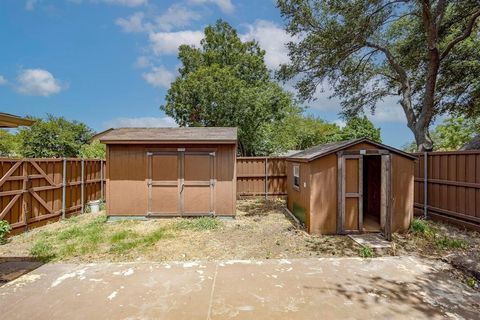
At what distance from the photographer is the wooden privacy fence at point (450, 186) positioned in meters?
6.42

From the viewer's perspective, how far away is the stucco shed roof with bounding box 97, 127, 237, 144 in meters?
7.72

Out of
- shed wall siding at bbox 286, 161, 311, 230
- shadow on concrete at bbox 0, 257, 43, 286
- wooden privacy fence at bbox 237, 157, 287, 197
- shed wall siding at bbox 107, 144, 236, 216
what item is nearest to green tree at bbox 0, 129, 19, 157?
shed wall siding at bbox 107, 144, 236, 216

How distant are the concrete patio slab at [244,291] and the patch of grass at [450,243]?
3.90 feet

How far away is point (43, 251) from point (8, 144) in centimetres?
3438

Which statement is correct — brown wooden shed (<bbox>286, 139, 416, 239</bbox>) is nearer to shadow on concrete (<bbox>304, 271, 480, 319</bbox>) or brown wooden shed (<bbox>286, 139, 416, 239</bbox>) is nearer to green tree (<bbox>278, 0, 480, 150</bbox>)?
shadow on concrete (<bbox>304, 271, 480, 319</bbox>)

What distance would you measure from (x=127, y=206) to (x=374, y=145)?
23.0 feet

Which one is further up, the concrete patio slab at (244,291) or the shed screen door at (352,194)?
the shed screen door at (352,194)

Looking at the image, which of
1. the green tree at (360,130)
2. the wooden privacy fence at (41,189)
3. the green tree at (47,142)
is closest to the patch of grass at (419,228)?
the wooden privacy fence at (41,189)

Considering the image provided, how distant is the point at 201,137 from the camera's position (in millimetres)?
7906

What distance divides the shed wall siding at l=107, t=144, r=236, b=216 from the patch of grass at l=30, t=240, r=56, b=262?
7.90 ft

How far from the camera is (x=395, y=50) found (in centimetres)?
1238

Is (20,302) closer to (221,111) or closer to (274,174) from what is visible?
(274,174)

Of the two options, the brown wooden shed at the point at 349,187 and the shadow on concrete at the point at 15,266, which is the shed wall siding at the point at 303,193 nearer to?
the brown wooden shed at the point at 349,187

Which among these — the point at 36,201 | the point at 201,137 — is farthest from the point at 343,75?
the point at 36,201
